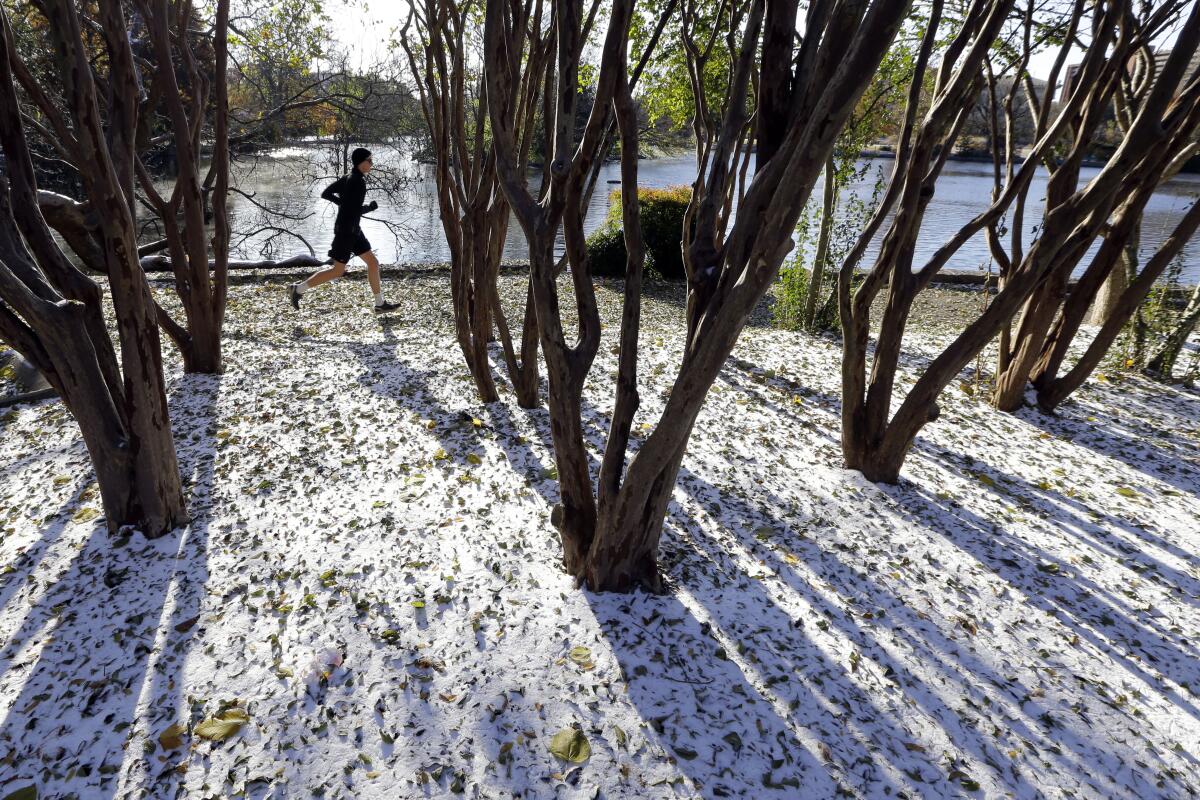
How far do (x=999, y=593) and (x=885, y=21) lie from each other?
2.21 metres

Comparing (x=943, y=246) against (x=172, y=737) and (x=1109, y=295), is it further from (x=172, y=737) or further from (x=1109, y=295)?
(x=1109, y=295)

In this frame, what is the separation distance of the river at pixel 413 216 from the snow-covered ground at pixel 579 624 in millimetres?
3697

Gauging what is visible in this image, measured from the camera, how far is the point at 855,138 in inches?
261

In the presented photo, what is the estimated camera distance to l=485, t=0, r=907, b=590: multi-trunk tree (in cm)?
173

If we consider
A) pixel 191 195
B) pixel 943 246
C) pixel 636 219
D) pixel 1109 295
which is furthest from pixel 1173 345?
pixel 191 195

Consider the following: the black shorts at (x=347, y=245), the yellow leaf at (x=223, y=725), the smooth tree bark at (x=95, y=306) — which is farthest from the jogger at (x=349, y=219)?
the yellow leaf at (x=223, y=725)

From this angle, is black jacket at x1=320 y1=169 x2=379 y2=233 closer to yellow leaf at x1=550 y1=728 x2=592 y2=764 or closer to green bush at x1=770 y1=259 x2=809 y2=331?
green bush at x1=770 y1=259 x2=809 y2=331

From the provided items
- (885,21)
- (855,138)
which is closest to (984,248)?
(855,138)

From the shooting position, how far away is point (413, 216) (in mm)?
14742

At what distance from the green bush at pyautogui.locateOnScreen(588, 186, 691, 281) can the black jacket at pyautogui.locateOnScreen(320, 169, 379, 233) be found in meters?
3.98

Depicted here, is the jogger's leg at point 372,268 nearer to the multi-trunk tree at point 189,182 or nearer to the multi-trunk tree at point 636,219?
the multi-trunk tree at point 189,182

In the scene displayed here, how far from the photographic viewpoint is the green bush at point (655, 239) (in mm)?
9500

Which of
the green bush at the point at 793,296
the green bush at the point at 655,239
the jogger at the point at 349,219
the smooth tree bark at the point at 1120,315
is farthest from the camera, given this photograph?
the green bush at the point at 655,239

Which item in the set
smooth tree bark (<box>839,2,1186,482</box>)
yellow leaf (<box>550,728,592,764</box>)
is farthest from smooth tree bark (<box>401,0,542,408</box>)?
yellow leaf (<box>550,728,592,764</box>)
